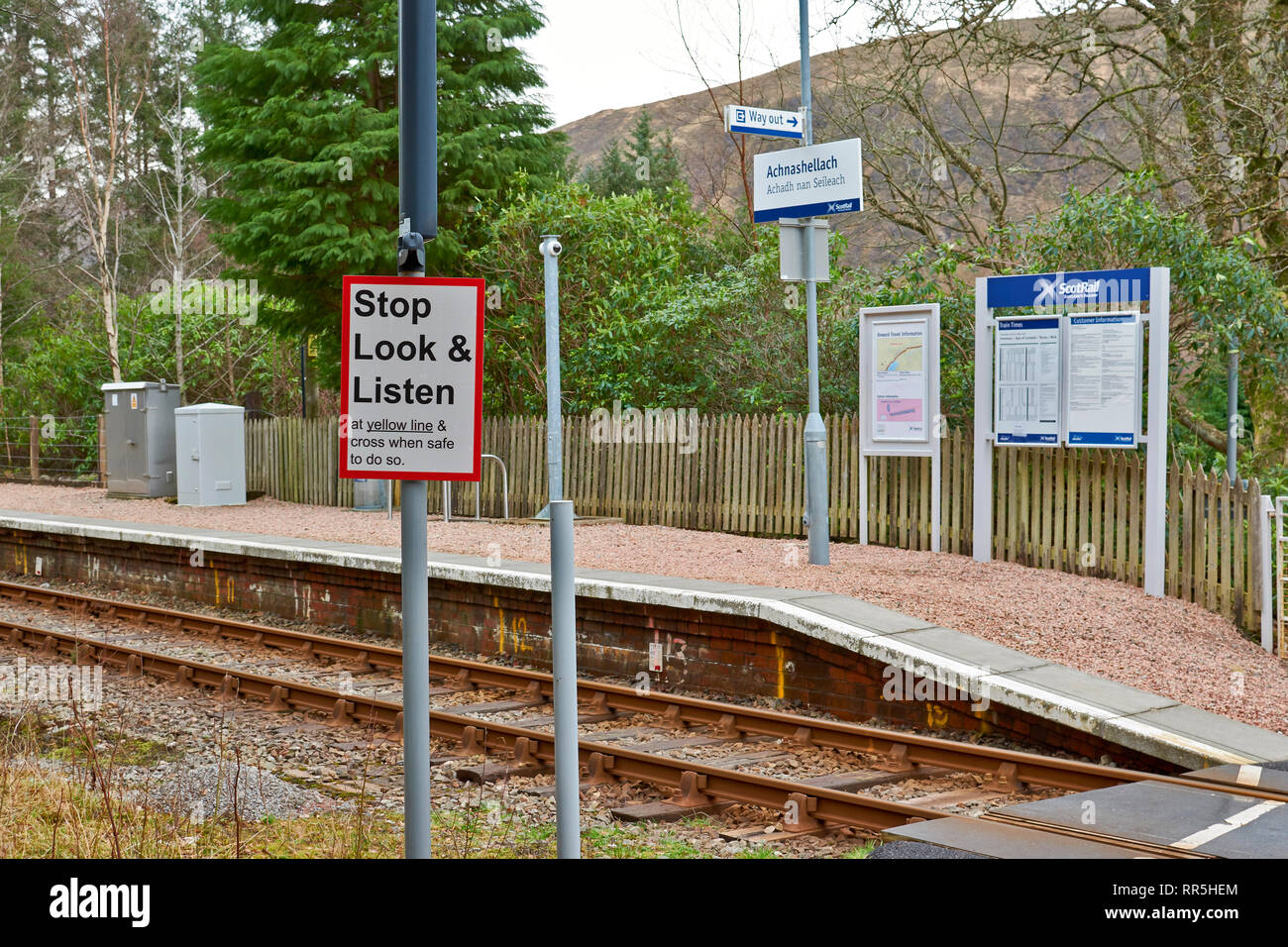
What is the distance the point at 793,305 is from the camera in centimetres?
1814

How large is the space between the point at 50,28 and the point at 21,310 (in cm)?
833

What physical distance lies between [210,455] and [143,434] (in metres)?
2.67

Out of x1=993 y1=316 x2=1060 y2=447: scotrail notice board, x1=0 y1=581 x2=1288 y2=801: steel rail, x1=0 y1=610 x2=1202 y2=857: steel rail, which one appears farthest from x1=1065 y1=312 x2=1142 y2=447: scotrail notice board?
x1=0 y1=610 x2=1202 y2=857: steel rail

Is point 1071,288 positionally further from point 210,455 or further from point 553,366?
point 210,455

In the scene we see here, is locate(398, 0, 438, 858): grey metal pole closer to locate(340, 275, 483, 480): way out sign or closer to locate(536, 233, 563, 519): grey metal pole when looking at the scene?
locate(340, 275, 483, 480): way out sign

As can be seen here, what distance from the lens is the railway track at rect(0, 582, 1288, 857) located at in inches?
270

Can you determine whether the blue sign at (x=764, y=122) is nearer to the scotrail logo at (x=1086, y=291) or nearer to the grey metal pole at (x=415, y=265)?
the scotrail logo at (x=1086, y=291)

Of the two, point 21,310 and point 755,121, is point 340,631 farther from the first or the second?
point 21,310

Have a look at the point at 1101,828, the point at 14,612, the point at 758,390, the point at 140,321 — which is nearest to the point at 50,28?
the point at 140,321

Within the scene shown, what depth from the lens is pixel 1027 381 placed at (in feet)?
41.9

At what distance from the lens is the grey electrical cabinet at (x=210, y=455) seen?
874 inches
